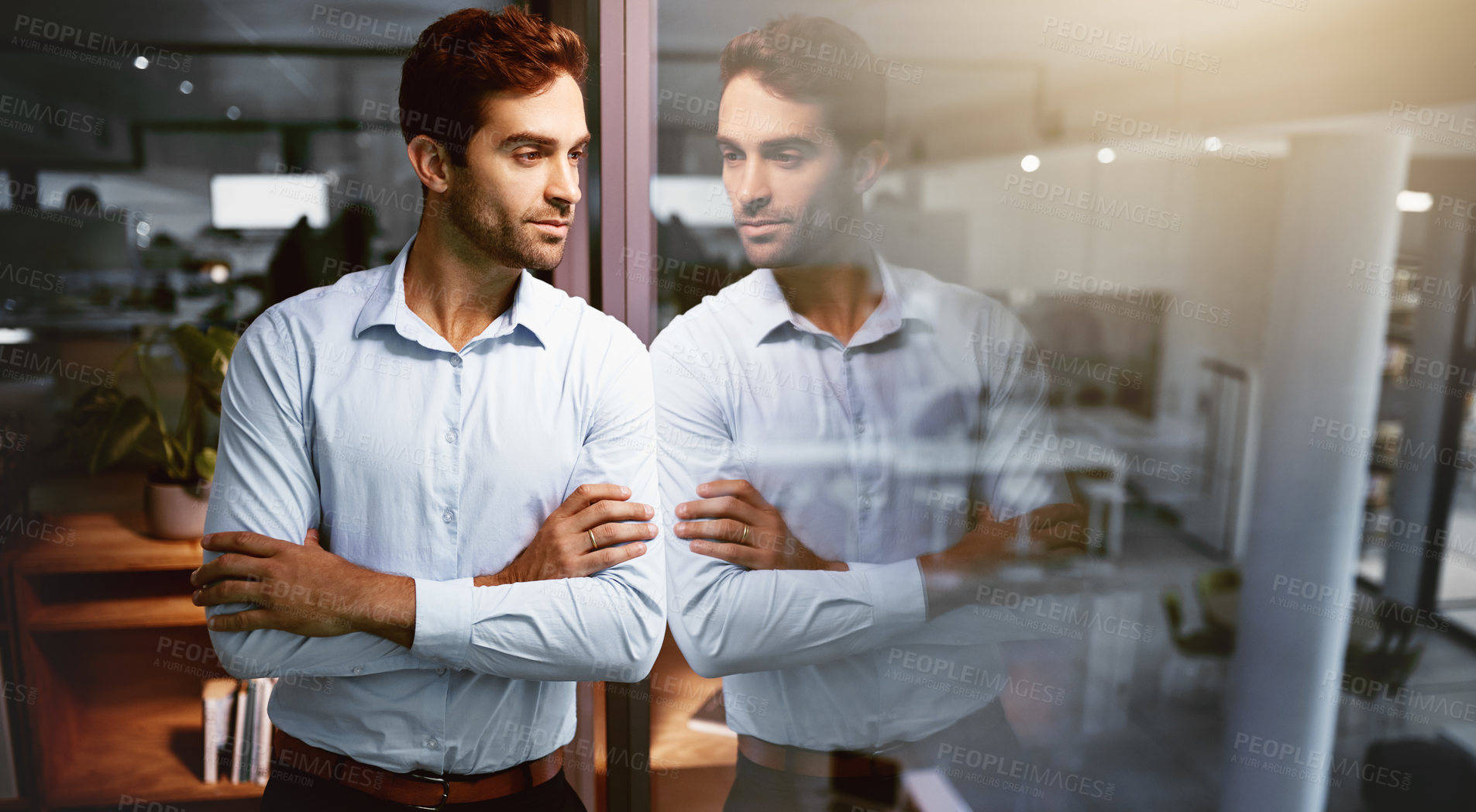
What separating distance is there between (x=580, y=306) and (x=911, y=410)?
61 centimetres

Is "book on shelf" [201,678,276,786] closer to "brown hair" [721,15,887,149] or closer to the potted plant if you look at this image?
the potted plant

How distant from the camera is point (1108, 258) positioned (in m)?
1.45

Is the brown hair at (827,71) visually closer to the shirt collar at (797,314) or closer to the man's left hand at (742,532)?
the shirt collar at (797,314)

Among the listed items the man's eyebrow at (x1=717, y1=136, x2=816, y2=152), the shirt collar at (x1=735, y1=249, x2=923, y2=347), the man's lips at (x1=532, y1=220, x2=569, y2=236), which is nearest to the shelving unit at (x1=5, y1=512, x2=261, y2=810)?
the man's lips at (x1=532, y1=220, x2=569, y2=236)

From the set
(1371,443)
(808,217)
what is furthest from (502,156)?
(1371,443)

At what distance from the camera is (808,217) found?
1443 millimetres

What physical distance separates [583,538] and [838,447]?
45cm

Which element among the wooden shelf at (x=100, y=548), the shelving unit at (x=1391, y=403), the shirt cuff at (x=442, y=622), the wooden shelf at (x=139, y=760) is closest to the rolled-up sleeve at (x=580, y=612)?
the shirt cuff at (x=442, y=622)

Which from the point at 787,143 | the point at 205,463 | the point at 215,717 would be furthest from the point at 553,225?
the point at 215,717

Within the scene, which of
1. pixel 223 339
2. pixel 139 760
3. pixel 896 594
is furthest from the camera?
pixel 139 760

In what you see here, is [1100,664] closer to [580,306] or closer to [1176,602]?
[1176,602]

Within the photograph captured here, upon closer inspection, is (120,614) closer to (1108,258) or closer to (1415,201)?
(1108,258)

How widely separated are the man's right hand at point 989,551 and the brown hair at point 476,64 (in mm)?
999

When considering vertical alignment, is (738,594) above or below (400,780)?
above
